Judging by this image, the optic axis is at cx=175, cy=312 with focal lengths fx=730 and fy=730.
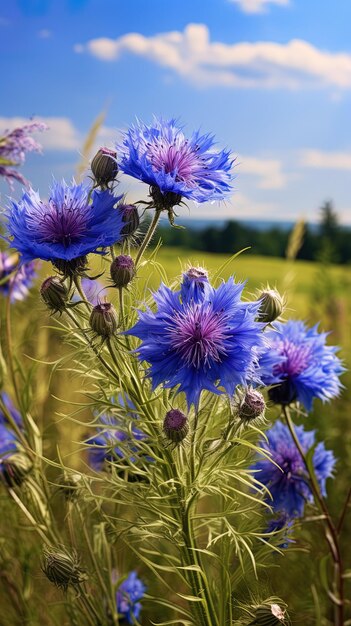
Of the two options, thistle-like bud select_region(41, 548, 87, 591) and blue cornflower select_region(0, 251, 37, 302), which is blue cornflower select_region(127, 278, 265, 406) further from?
blue cornflower select_region(0, 251, 37, 302)

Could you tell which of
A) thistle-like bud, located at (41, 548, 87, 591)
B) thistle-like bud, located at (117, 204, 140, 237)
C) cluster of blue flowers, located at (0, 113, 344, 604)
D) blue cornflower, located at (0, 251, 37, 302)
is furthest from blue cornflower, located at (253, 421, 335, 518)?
blue cornflower, located at (0, 251, 37, 302)

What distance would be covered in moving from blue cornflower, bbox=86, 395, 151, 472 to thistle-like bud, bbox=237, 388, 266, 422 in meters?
0.14

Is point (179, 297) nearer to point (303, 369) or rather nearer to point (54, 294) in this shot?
point (54, 294)

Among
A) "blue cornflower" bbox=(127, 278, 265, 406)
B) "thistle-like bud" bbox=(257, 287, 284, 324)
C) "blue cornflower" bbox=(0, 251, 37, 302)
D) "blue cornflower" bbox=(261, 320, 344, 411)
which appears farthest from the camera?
"blue cornflower" bbox=(0, 251, 37, 302)

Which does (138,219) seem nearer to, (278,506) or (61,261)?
(61,261)

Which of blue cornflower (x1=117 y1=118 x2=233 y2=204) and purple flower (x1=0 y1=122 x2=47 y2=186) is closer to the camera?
blue cornflower (x1=117 y1=118 x2=233 y2=204)

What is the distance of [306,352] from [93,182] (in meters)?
0.41

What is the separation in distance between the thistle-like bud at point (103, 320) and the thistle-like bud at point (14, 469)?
0.43 m

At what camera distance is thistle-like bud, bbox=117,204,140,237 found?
0.86m

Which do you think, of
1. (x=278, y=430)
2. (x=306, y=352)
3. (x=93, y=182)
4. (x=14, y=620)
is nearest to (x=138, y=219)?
(x=93, y=182)

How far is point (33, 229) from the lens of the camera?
0.91 meters

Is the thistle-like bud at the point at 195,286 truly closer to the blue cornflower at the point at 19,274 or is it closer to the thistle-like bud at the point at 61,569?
the thistle-like bud at the point at 61,569

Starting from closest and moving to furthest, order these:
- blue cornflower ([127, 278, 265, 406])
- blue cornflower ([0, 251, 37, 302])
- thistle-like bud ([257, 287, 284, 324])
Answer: blue cornflower ([127, 278, 265, 406]), thistle-like bud ([257, 287, 284, 324]), blue cornflower ([0, 251, 37, 302])

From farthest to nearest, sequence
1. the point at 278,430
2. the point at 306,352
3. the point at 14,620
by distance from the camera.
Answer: the point at 14,620
the point at 278,430
the point at 306,352
